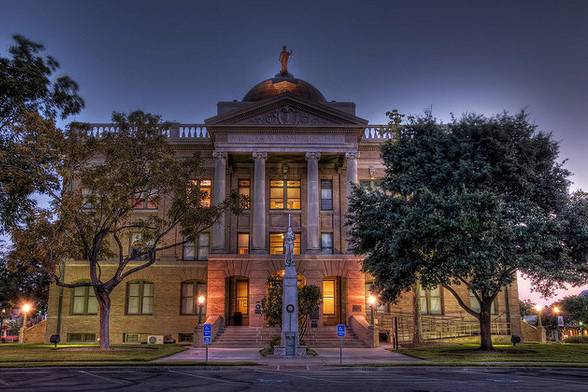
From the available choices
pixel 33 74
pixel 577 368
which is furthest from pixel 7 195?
pixel 577 368

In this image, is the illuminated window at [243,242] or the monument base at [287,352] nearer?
the monument base at [287,352]

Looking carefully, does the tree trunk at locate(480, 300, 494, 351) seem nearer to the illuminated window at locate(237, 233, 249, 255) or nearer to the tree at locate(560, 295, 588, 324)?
Result: the illuminated window at locate(237, 233, 249, 255)

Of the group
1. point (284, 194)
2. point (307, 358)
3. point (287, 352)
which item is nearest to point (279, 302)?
point (287, 352)

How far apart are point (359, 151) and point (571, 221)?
18700 millimetres

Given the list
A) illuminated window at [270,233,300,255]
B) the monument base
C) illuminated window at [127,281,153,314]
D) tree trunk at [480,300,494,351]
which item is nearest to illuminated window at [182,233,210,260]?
illuminated window at [127,281,153,314]

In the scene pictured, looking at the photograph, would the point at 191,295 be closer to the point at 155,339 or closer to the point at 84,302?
the point at 155,339

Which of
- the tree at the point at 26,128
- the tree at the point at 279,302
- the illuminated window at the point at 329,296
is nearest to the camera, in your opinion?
the tree at the point at 26,128

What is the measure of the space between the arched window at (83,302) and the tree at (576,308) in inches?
2822

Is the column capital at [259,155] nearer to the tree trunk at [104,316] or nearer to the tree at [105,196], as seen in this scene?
the tree at [105,196]

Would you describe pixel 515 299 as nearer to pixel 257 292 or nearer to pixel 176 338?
pixel 257 292

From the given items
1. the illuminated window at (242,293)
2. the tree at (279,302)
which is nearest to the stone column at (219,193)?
the illuminated window at (242,293)

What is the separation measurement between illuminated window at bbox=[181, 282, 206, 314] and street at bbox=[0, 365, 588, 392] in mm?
20203

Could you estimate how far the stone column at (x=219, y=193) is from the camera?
39250 millimetres

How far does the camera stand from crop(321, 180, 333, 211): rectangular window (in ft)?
141
